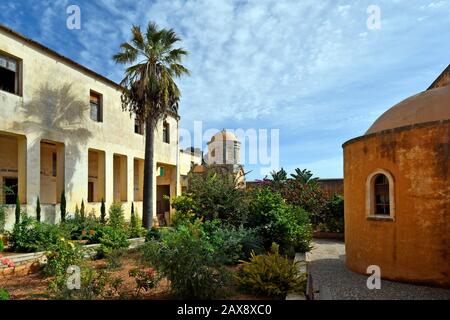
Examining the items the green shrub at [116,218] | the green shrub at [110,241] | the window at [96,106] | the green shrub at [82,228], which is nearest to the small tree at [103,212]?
the green shrub at [116,218]

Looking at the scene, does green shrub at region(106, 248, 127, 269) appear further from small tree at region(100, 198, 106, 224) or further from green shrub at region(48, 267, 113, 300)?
small tree at region(100, 198, 106, 224)

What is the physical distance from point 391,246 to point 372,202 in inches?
48.3

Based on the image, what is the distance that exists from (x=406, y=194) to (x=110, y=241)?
9.57 metres

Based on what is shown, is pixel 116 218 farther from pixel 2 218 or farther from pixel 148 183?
pixel 2 218

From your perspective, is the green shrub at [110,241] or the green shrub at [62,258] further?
the green shrub at [110,241]

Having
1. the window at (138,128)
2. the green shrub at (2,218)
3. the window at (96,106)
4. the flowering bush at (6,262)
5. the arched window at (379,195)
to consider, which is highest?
the window at (96,106)

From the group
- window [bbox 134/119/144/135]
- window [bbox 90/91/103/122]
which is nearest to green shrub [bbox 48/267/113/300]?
window [bbox 90/91/103/122]

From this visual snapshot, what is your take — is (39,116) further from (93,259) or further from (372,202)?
(372,202)

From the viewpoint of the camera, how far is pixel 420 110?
860cm

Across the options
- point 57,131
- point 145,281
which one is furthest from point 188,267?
point 57,131

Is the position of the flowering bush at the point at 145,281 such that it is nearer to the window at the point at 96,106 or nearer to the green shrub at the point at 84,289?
the green shrub at the point at 84,289

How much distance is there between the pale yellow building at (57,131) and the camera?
40.2 ft

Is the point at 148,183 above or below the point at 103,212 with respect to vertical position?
above

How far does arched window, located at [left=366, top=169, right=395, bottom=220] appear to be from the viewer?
830cm
